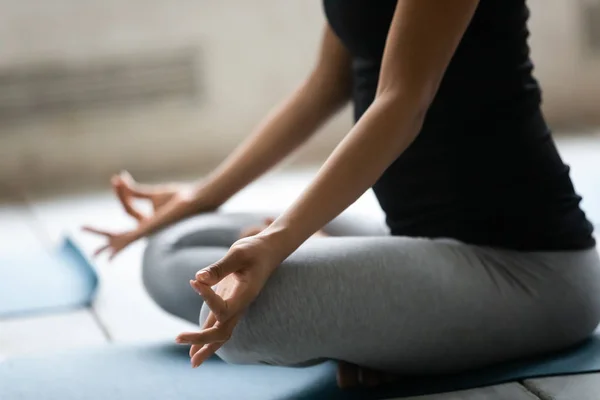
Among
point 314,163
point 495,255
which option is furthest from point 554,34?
point 495,255

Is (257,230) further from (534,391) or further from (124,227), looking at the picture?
(124,227)

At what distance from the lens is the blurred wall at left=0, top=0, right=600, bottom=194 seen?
302 centimetres

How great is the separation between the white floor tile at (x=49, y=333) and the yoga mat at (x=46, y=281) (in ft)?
0.16

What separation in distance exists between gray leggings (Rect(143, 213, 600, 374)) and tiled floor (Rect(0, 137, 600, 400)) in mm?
64

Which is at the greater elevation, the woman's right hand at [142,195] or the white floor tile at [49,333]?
the woman's right hand at [142,195]

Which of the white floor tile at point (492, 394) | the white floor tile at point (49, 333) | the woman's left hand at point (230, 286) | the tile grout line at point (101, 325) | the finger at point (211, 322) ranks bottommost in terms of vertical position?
the tile grout line at point (101, 325)

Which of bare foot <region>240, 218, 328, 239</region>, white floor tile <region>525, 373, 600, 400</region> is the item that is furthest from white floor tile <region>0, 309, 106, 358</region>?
white floor tile <region>525, 373, 600, 400</region>

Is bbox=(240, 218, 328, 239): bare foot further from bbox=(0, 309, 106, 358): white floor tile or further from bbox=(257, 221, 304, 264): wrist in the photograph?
bbox=(0, 309, 106, 358): white floor tile

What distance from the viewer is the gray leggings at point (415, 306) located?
43.9 inches

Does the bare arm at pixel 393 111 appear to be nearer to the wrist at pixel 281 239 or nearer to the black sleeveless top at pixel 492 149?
the wrist at pixel 281 239

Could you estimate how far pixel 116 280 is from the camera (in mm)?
2004

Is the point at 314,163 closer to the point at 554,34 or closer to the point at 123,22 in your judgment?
the point at 123,22

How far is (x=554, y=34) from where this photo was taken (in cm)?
335

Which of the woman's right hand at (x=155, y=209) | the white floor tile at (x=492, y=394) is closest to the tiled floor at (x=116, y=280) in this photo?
the white floor tile at (x=492, y=394)
